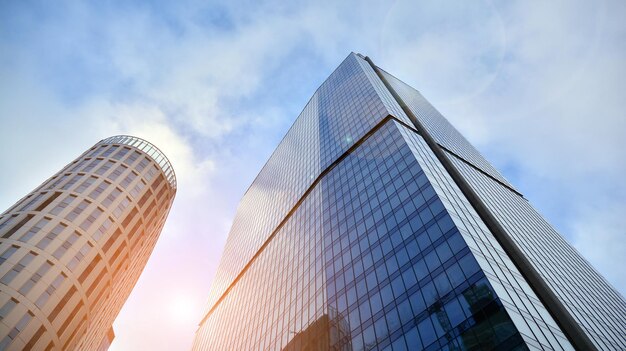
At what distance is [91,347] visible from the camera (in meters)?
75.2

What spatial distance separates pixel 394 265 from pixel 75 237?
121ft

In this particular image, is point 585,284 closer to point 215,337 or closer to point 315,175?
point 315,175

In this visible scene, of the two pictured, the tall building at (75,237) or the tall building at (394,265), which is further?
the tall building at (75,237)

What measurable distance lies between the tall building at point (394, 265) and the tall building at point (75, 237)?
22.8 meters

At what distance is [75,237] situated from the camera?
43.4m

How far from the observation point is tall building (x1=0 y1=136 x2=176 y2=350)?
1391 inches

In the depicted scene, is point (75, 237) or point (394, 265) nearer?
point (394, 265)

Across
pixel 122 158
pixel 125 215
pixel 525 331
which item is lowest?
pixel 525 331

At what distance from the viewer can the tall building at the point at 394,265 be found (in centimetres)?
2736

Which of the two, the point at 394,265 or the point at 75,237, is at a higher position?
the point at 75,237

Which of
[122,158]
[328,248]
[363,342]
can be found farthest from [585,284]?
[122,158]

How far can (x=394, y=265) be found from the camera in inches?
1414

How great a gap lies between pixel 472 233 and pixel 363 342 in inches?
553

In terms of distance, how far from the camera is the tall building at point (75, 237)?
116 ft
